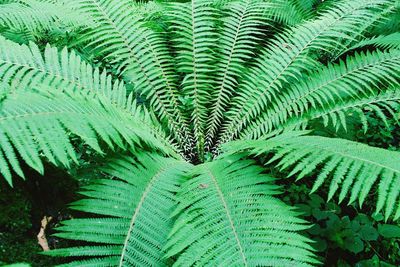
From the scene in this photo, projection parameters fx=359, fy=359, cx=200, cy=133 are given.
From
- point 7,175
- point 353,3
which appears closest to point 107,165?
point 7,175

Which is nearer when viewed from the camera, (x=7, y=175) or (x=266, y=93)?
(x=7, y=175)

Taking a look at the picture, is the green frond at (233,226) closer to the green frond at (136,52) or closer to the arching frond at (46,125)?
the arching frond at (46,125)

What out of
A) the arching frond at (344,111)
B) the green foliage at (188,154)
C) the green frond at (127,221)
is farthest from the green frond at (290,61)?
the green frond at (127,221)

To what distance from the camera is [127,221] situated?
162cm

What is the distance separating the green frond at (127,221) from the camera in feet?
4.83

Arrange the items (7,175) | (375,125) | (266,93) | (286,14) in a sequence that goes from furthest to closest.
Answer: (286,14)
(375,125)
(266,93)
(7,175)

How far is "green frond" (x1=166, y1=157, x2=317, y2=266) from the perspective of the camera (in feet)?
4.73

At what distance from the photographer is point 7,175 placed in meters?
1.27

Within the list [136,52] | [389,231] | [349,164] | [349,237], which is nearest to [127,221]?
[349,164]

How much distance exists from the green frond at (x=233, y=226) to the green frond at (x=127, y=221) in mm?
82

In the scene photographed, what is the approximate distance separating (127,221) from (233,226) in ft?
1.56

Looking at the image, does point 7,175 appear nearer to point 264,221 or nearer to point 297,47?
point 264,221

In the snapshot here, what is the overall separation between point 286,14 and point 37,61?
248 cm

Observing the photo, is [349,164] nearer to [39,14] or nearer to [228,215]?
[228,215]
